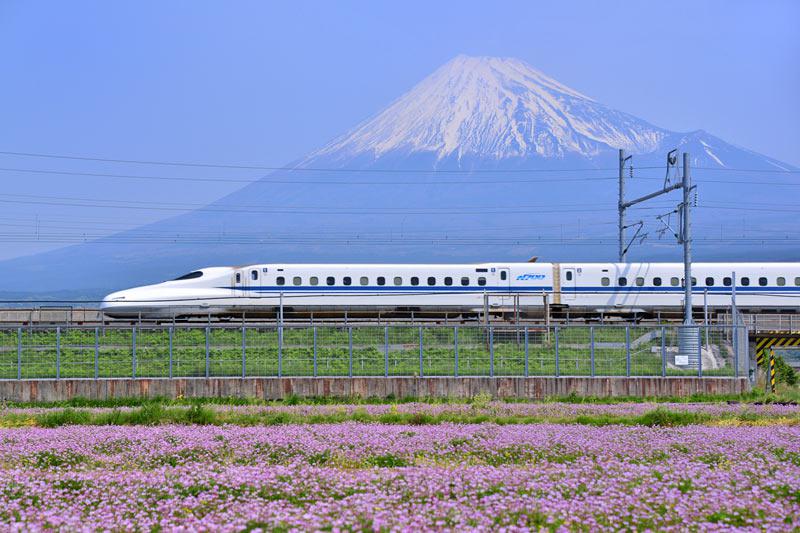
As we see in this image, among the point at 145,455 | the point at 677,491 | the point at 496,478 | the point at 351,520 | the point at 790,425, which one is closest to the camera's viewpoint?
the point at 351,520

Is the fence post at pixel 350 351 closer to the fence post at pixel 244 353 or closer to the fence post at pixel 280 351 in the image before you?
the fence post at pixel 280 351

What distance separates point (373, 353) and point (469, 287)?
2375cm

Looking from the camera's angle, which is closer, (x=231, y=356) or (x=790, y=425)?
(x=790, y=425)

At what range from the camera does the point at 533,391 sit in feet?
92.8

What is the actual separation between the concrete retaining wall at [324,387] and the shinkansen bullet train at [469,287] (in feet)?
75.2

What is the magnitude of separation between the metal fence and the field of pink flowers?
10.7m

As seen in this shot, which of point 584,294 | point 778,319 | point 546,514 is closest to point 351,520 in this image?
point 546,514

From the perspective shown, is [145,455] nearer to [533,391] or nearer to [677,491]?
[677,491]

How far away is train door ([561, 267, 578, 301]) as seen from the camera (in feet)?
172

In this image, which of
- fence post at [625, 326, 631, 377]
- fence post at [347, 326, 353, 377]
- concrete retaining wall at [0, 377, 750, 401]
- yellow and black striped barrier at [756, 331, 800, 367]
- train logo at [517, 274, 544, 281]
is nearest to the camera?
concrete retaining wall at [0, 377, 750, 401]

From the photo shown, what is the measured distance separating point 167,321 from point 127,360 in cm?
1862

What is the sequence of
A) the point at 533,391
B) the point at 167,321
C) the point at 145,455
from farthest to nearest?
the point at 167,321 → the point at 533,391 → the point at 145,455

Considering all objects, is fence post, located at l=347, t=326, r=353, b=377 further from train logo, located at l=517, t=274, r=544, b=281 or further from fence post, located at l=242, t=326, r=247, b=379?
train logo, located at l=517, t=274, r=544, b=281

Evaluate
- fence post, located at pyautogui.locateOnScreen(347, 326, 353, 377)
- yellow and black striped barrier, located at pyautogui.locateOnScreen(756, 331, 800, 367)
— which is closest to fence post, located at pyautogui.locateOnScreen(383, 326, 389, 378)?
fence post, located at pyautogui.locateOnScreen(347, 326, 353, 377)
